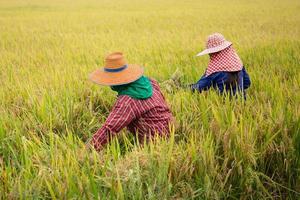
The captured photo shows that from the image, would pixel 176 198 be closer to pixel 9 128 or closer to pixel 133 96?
pixel 133 96

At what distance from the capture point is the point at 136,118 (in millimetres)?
2041

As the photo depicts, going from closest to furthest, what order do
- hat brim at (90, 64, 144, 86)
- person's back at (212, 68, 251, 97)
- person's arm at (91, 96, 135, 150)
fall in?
person's arm at (91, 96, 135, 150) < hat brim at (90, 64, 144, 86) < person's back at (212, 68, 251, 97)

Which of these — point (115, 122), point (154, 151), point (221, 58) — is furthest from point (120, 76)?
point (221, 58)

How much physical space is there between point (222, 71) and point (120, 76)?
42.2 inches

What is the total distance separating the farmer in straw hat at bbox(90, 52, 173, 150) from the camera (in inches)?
76.2

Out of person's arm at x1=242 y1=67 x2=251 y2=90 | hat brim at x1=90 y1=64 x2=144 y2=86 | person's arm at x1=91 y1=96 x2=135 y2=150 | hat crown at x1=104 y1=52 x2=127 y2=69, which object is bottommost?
person's arm at x1=242 y1=67 x2=251 y2=90

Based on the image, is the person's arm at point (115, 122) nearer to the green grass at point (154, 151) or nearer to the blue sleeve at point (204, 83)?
the green grass at point (154, 151)

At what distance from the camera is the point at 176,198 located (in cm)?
142

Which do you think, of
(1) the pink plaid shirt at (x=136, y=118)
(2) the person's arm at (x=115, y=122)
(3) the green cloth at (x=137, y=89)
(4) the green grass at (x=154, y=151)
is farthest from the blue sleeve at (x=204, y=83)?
(2) the person's arm at (x=115, y=122)

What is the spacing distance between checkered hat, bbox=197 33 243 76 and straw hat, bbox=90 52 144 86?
0.95m

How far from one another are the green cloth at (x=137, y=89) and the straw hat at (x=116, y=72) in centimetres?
5

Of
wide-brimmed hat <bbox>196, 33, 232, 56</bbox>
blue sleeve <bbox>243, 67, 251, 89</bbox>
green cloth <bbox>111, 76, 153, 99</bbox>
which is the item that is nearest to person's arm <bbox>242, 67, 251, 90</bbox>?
blue sleeve <bbox>243, 67, 251, 89</bbox>

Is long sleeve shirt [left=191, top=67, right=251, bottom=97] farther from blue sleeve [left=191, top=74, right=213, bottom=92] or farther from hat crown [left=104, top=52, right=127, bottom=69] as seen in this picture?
hat crown [left=104, top=52, right=127, bottom=69]

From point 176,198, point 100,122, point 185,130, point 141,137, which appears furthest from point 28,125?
point 176,198
